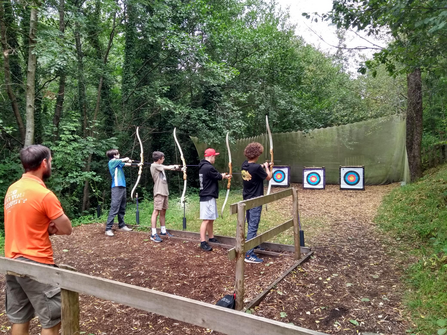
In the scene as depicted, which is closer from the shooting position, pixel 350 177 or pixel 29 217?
pixel 29 217

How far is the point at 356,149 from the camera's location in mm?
9133

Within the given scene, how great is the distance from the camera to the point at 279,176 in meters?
7.11

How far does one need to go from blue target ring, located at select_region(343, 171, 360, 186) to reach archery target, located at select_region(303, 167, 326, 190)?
49cm

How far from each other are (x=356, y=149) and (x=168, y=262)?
7555 millimetres

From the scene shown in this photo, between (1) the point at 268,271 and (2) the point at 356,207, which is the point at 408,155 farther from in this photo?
(1) the point at 268,271

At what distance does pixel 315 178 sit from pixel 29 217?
21.6 feet

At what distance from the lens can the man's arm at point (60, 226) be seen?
1704mm

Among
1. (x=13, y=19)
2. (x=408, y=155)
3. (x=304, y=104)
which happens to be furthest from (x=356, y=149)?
(x=13, y=19)

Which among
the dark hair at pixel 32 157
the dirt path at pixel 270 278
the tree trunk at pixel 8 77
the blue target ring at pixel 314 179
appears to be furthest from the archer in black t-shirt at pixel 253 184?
the tree trunk at pixel 8 77

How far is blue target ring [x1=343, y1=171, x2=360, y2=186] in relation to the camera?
6461mm

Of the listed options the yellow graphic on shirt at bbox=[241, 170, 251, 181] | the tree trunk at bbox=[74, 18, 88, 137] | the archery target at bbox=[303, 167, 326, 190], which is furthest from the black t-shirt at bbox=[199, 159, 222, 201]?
the tree trunk at bbox=[74, 18, 88, 137]

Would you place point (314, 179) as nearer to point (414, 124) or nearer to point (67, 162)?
point (414, 124)

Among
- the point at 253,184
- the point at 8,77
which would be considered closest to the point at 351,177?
the point at 253,184

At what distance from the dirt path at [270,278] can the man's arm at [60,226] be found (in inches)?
39.7
